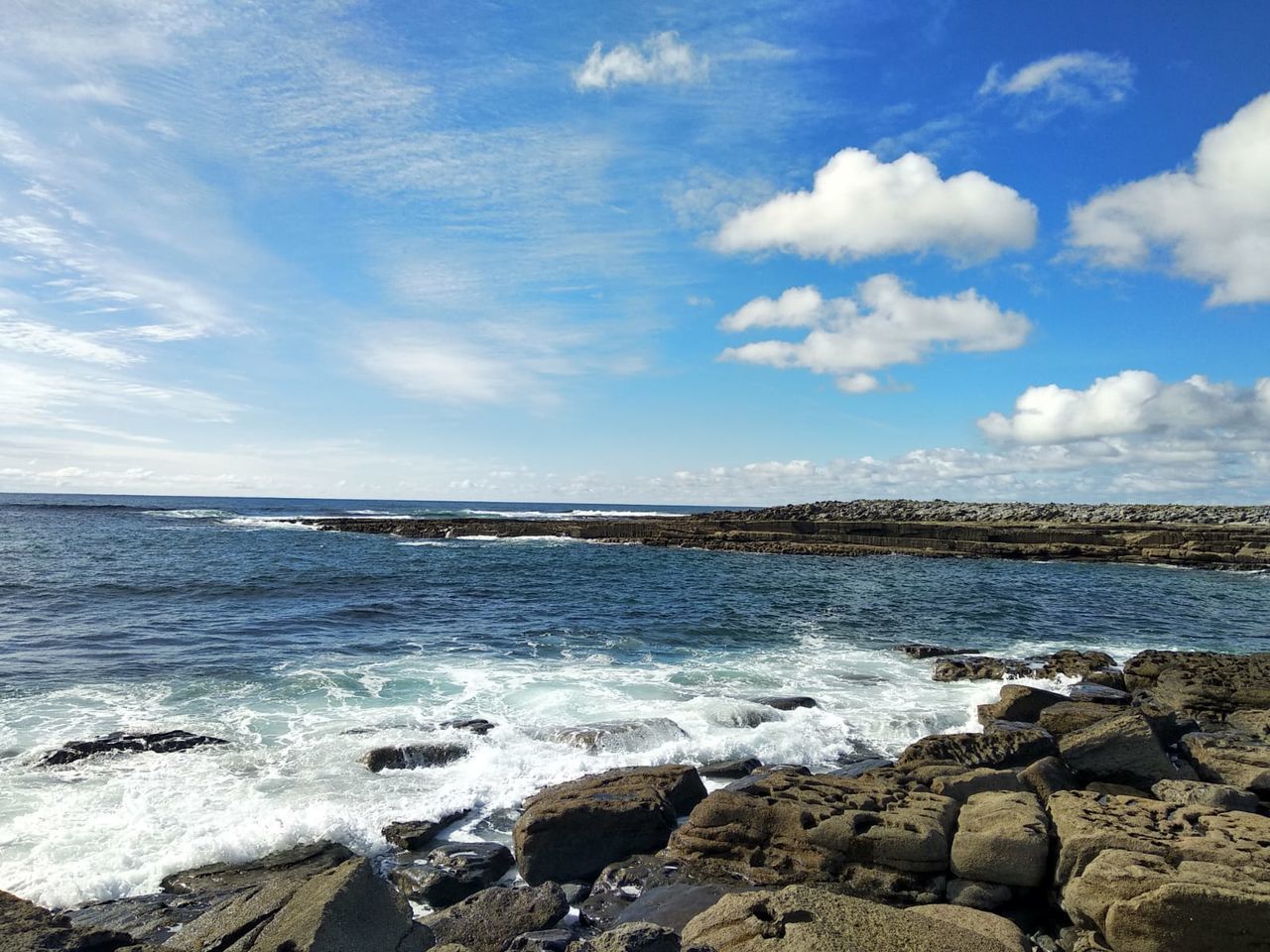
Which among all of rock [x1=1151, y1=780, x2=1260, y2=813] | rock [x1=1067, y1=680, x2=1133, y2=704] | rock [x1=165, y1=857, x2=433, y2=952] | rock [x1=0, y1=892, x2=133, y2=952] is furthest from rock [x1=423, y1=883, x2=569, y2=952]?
rock [x1=1067, y1=680, x2=1133, y2=704]

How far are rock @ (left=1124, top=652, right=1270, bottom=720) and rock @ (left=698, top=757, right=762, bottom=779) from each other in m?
8.30

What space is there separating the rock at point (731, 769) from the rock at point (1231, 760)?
564 centimetres

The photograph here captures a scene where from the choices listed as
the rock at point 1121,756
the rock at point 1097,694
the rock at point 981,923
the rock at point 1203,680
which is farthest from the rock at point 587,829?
the rock at point 1203,680

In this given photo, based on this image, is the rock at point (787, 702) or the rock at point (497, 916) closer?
the rock at point (497, 916)

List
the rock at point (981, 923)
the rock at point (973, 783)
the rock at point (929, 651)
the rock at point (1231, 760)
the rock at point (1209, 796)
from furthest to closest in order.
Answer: the rock at point (929, 651) < the rock at point (1231, 760) < the rock at point (973, 783) < the rock at point (1209, 796) < the rock at point (981, 923)

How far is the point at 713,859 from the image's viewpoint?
7.20 m

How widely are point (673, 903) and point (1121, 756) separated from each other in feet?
21.5

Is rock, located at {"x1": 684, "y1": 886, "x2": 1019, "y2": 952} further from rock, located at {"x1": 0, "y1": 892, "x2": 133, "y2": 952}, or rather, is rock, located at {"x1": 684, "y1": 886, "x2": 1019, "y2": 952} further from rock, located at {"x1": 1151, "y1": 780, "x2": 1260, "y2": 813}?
rock, located at {"x1": 1151, "y1": 780, "x2": 1260, "y2": 813}

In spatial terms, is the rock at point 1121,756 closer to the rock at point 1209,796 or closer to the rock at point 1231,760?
the rock at point 1231,760

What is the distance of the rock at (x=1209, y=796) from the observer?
7.67 metres

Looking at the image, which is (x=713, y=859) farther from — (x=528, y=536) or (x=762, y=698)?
(x=528, y=536)

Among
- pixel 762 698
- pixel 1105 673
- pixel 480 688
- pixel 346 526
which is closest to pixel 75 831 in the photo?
pixel 480 688

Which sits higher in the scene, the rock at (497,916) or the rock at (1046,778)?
the rock at (1046,778)

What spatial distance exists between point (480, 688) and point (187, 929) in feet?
29.5
